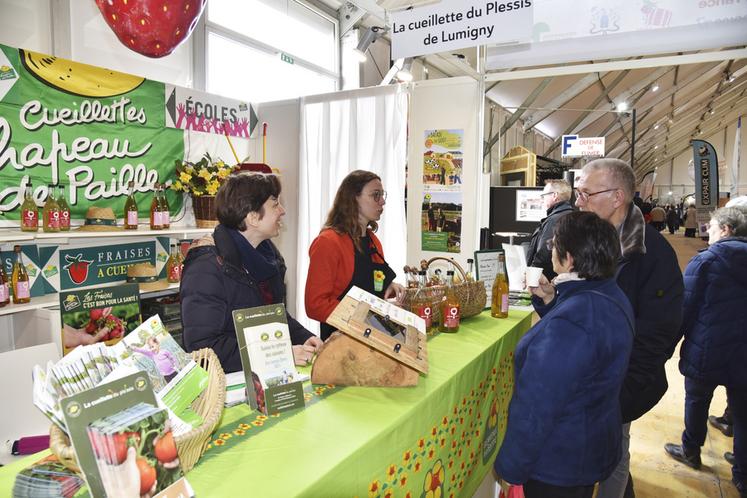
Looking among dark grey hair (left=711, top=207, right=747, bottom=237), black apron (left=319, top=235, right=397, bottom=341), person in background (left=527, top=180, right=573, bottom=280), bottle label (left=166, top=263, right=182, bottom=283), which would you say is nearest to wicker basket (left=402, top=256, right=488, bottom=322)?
black apron (left=319, top=235, right=397, bottom=341)

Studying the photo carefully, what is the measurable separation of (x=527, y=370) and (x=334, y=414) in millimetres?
569

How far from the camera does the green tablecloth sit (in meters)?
0.91

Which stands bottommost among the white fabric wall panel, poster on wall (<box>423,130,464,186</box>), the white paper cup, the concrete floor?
the concrete floor

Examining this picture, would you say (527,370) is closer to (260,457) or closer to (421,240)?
(260,457)

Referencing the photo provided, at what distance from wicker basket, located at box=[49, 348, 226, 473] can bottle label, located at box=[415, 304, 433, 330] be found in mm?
933

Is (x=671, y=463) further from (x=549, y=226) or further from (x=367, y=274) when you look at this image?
(x=367, y=274)

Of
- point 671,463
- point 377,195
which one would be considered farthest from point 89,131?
point 671,463

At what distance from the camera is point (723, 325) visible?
2553 mm

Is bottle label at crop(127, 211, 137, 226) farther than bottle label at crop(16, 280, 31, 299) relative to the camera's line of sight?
Yes

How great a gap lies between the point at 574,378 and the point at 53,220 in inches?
110

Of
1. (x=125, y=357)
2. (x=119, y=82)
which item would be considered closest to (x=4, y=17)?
(x=119, y=82)

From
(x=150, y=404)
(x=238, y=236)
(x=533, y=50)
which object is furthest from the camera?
(x=533, y=50)

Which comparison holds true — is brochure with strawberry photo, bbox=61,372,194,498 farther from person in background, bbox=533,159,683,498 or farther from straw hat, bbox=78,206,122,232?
straw hat, bbox=78,206,122,232

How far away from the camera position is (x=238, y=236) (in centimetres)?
164
